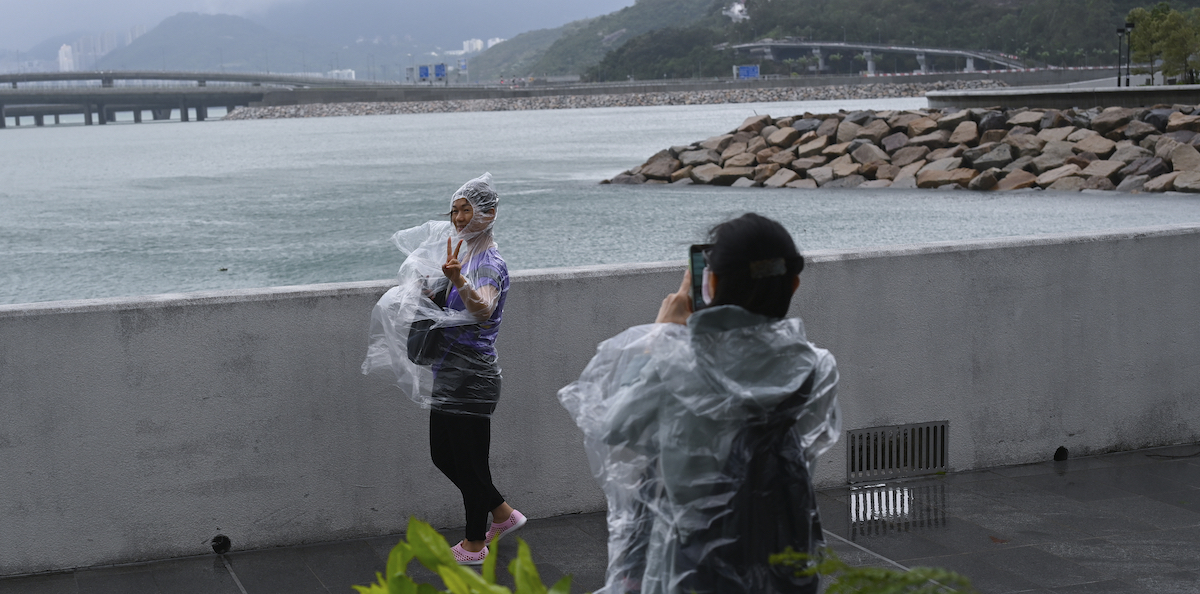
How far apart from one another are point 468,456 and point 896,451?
2141 millimetres

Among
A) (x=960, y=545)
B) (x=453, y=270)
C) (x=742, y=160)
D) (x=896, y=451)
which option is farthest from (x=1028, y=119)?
(x=453, y=270)

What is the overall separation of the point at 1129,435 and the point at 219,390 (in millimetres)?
4101

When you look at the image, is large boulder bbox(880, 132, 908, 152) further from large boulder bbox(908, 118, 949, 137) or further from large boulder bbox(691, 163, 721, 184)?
large boulder bbox(691, 163, 721, 184)

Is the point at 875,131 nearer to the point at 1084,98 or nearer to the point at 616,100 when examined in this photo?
the point at 1084,98

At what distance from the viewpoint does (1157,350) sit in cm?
551

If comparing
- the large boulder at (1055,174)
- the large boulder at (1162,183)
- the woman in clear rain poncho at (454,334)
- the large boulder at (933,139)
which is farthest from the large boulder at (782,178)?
the woman in clear rain poncho at (454,334)

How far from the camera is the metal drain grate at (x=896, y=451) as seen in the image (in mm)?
5152

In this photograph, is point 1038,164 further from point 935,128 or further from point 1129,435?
point 1129,435

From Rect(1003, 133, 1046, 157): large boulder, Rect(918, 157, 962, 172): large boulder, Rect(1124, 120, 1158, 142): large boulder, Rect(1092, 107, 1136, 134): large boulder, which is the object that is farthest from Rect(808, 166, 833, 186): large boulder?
Rect(1124, 120, 1158, 142): large boulder

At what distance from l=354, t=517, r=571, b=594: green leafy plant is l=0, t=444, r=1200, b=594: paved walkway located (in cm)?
224

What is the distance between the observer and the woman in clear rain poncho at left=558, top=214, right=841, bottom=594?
2.19 metres

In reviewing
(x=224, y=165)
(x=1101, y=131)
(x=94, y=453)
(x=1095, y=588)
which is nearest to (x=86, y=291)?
(x=94, y=453)

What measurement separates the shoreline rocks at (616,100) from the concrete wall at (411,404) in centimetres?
12135

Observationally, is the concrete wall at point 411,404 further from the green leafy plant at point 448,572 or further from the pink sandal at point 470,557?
the green leafy plant at point 448,572
